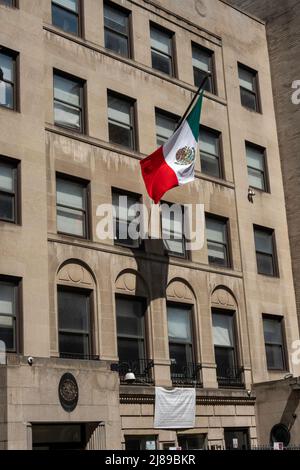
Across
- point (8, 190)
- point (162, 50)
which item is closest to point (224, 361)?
point (8, 190)

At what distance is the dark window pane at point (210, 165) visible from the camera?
Answer: 30356 mm

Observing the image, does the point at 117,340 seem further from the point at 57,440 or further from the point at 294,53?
the point at 294,53

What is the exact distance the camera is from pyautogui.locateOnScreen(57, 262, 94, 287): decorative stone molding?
77.5 feet

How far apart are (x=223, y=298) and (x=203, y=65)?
10.4 metres

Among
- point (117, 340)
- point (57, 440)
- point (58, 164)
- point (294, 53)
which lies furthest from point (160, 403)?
point (294, 53)

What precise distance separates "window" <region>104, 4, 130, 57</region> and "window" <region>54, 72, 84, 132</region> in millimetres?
2841

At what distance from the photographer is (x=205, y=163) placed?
100.0 feet

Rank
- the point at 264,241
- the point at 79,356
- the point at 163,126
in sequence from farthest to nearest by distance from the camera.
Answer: the point at 264,241 → the point at 163,126 → the point at 79,356

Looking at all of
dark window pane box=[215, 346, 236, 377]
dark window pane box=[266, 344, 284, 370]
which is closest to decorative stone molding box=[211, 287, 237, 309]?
dark window pane box=[215, 346, 236, 377]

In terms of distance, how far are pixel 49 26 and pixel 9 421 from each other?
13.9 meters

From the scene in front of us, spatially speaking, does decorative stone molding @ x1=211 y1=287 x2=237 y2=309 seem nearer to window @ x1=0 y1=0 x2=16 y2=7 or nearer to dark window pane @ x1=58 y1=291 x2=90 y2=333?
dark window pane @ x1=58 y1=291 x2=90 y2=333

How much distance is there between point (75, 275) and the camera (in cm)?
2394

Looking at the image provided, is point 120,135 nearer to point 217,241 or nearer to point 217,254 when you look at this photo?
point 217,241

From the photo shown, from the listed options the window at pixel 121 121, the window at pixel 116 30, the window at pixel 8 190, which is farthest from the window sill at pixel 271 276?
the window at pixel 8 190
